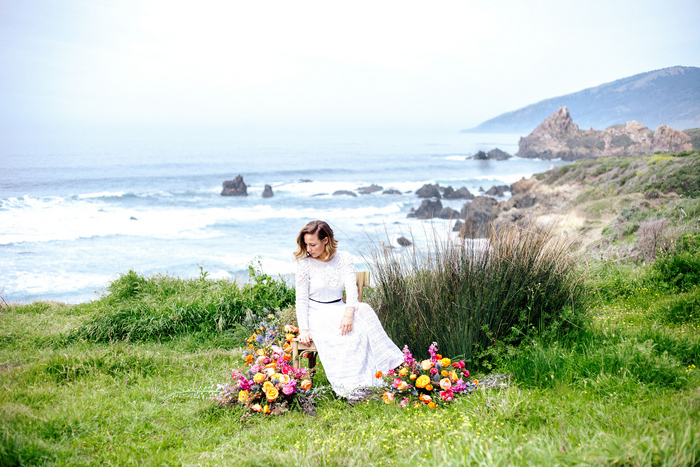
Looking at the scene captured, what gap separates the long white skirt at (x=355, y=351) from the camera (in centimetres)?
317

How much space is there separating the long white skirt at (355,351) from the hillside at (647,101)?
501 inches

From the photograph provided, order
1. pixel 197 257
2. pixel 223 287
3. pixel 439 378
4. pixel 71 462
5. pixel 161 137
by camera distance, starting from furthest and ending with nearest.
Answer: pixel 161 137 → pixel 197 257 → pixel 223 287 → pixel 439 378 → pixel 71 462

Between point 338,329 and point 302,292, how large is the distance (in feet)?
1.42

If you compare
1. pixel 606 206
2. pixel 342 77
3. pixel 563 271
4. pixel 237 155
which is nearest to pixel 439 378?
pixel 563 271

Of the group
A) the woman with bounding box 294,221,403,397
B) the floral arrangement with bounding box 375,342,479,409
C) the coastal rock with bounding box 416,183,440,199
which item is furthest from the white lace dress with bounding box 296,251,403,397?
the coastal rock with bounding box 416,183,440,199

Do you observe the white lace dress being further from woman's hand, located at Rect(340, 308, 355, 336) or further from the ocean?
the ocean

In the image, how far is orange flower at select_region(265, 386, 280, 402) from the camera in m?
2.95

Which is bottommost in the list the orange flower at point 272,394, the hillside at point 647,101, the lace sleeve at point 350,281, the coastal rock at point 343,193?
the coastal rock at point 343,193

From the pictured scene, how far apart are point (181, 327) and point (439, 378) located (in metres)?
3.31

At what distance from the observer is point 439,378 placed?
2986 millimetres

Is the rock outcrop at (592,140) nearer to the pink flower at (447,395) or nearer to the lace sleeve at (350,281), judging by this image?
the lace sleeve at (350,281)

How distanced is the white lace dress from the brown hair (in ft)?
0.21

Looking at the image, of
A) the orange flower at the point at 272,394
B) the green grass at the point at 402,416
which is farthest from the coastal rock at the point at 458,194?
the orange flower at the point at 272,394

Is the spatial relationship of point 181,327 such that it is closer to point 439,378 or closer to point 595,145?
point 439,378
